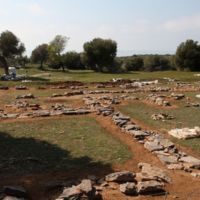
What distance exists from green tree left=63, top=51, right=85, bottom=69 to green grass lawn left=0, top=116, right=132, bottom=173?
2632 inches

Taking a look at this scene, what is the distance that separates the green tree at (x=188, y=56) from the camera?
7431cm

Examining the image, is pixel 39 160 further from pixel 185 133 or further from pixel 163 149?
pixel 185 133

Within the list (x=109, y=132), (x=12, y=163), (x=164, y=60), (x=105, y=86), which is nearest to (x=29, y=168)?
(x=12, y=163)

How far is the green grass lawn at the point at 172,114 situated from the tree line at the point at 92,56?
36.2 meters

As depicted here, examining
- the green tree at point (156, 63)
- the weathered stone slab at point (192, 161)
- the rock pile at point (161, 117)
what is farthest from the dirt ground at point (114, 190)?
the green tree at point (156, 63)

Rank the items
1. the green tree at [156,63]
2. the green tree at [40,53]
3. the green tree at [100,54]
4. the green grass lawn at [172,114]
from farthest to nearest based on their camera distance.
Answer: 1. the green tree at [156,63]
2. the green tree at [40,53]
3. the green tree at [100,54]
4. the green grass lawn at [172,114]

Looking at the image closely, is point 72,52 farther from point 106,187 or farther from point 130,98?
point 106,187

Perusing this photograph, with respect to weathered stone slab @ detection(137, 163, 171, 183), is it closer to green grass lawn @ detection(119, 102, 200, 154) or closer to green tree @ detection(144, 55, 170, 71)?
green grass lawn @ detection(119, 102, 200, 154)

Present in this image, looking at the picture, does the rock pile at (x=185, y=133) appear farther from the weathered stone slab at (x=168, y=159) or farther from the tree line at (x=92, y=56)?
the tree line at (x=92, y=56)

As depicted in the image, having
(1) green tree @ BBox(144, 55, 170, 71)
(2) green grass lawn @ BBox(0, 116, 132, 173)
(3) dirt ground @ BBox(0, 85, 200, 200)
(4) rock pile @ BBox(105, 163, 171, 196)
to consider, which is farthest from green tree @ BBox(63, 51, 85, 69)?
(4) rock pile @ BBox(105, 163, 171, 196)

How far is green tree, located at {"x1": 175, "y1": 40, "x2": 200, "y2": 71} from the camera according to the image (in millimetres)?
74312

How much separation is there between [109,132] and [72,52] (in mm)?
70948

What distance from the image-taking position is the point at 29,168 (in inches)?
539

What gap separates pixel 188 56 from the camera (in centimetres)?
7488
